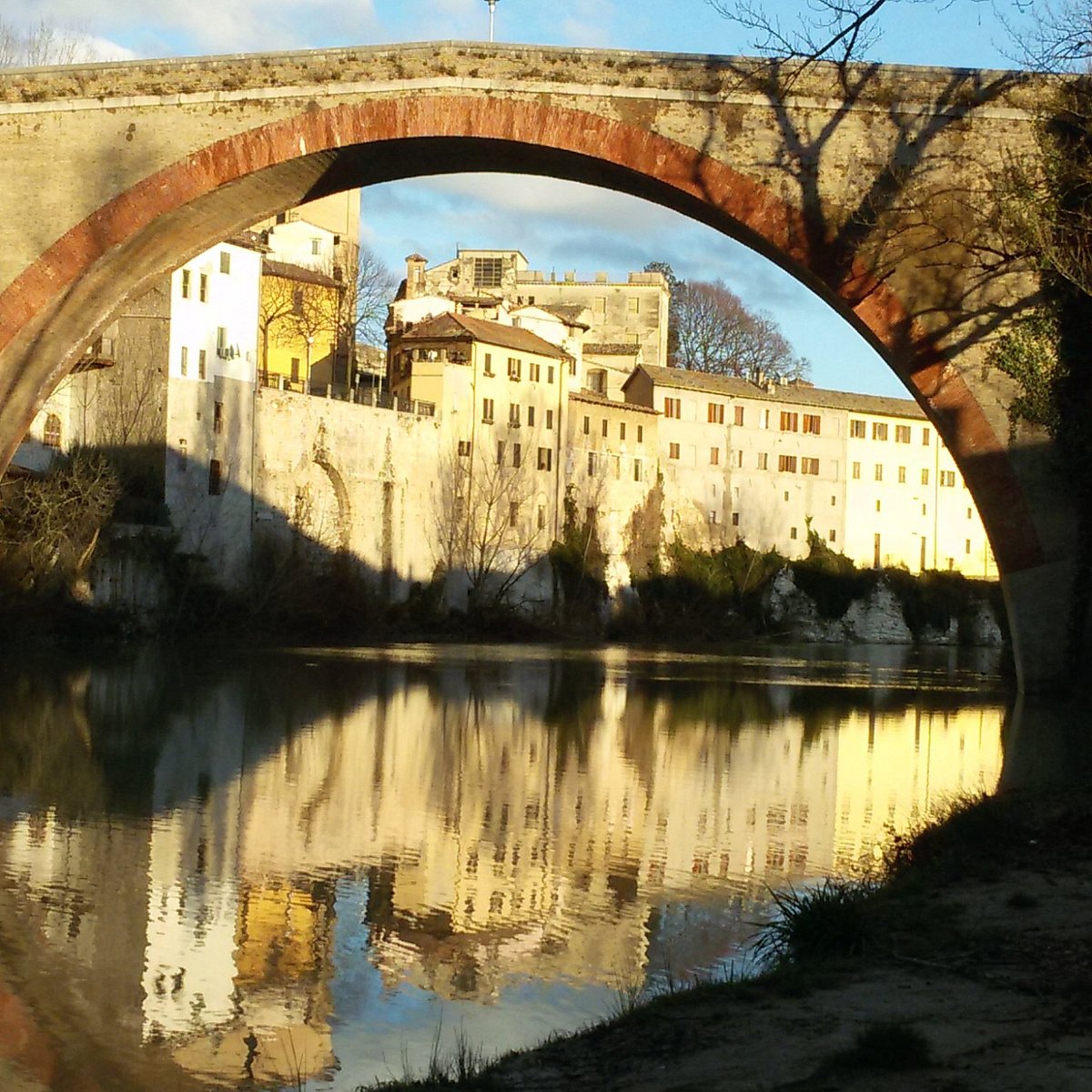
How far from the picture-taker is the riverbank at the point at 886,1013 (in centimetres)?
441

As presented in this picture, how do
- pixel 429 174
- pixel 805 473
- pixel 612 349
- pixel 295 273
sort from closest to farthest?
pixel 429 174 → pixel 295 273 → pixel 612 349 → pixel 805 473

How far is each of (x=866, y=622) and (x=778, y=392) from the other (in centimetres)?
1024

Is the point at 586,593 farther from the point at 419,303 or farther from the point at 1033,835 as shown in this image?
the point at 1033,835

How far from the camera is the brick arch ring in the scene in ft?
51.5

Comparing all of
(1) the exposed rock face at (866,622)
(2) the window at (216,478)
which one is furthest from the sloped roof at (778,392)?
(2) the window at (216,478)

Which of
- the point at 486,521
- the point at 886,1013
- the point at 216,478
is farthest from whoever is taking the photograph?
the point at 486,521

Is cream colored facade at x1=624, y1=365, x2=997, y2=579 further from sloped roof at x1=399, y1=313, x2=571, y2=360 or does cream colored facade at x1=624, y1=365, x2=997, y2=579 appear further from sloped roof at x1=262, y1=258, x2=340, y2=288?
sloped roof at x1=262, y1=258, x2=340, y2=288

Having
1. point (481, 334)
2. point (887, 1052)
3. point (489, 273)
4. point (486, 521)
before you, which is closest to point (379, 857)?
point (887, 1052)

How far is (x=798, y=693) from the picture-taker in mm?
24719

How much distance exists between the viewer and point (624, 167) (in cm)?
1655

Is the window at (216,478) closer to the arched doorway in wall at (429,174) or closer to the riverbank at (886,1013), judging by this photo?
the arched doorway in wall at (429,174)

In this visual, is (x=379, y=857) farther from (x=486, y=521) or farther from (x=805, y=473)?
(x=805, y=473)

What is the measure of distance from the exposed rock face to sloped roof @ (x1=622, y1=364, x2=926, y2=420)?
701 centimetres

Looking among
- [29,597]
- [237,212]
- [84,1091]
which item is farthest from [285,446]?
[84,1091]
